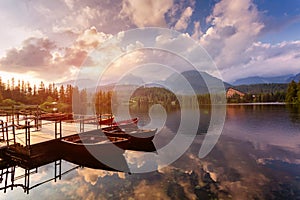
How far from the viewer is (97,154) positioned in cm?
972

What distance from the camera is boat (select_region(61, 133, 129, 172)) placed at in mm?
9524

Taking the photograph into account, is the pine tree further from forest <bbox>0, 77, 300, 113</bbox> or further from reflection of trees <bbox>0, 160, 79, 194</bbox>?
reflection of trees <bbox>0, 160, 79, 194</bbox>

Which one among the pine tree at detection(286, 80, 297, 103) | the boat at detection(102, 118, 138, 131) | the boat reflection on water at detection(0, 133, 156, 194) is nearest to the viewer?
the boat reflection on water at detection(0, 133, 156, 194)

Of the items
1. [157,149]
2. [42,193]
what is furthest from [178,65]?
[42,193]

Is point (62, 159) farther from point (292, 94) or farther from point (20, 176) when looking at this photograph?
point (292, 94)

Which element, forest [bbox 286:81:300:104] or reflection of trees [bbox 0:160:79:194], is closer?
reflection of trees [bbox 0:160:79:194]

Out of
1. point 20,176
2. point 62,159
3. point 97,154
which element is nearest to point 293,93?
point 97,154

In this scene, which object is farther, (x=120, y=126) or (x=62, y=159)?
(x=120, y=126)

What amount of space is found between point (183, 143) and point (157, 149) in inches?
123

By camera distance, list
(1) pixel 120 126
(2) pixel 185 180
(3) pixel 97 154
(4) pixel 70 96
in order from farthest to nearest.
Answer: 1. (4) pixel 70 96
2. (1) pixel 120 126
3. (3) pixel 97 154
4. (2) pixel 185 180

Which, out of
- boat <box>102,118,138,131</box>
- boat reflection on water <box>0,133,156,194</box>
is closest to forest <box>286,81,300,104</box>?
boat <box>102,118,138,131</box>

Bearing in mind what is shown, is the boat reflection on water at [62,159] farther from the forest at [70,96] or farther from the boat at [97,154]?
the forest at [70,96]

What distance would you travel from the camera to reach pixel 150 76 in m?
16.2

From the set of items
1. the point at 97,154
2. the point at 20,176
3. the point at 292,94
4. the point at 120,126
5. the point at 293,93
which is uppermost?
the point at 293,93
